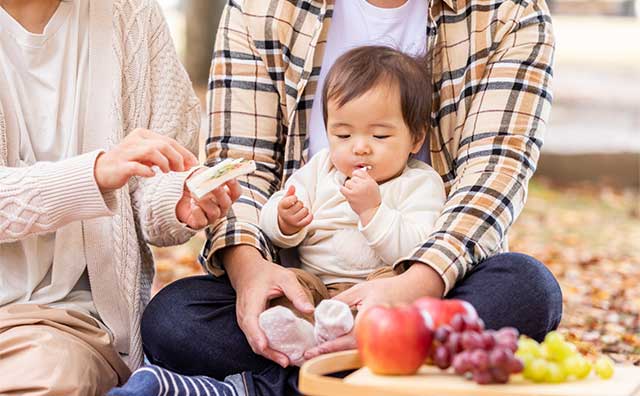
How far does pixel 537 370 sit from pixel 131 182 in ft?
4.56

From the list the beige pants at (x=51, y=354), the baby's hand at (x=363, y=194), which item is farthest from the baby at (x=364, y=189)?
the beige pants at (x=51, y=354)

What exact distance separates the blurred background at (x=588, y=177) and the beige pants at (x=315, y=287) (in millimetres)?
1523

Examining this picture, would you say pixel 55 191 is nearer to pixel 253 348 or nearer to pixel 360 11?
pixel 253 348

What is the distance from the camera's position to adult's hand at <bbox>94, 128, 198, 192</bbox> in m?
2.59

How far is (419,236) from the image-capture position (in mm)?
2939

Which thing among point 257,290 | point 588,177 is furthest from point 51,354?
point 588,177

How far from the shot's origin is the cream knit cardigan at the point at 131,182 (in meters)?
2.74

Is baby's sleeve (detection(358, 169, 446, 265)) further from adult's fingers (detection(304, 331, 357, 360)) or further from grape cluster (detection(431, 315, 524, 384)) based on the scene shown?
grape cluster (detection(431, 315, 524, 384))

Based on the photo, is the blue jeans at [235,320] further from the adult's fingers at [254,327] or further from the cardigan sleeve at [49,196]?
the cardigan sleeve at [49,196]

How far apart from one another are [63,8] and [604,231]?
5359 mm

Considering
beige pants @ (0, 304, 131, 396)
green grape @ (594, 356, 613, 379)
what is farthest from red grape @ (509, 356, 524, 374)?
beige pants @ (0, 304, 131, 396)

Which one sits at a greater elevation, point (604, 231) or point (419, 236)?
point (419, 236)

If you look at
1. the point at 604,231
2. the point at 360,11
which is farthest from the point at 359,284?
the point at 604,231

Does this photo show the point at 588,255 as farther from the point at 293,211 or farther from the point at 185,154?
the point at 185,154
